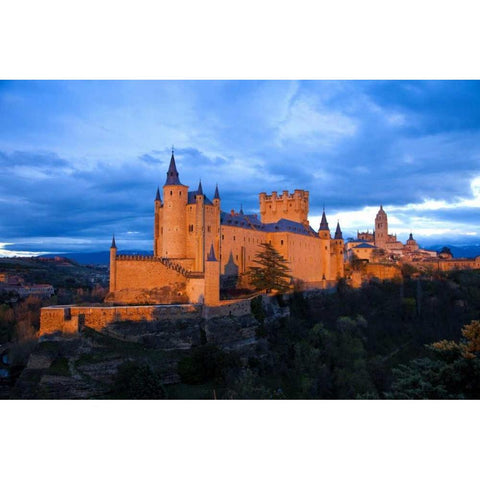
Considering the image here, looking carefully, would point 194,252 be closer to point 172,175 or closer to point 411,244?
point 172,175

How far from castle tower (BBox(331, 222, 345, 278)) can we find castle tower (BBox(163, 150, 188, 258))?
18793 millimetres

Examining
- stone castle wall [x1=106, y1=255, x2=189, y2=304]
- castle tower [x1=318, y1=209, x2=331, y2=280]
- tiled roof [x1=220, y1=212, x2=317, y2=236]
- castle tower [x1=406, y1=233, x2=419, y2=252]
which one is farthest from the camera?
castle tower [x1=406, y1=233, x2=419, y2=252]

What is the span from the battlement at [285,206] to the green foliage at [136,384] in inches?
1088

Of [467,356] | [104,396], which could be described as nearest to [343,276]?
[104,396]

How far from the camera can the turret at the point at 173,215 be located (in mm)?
25859

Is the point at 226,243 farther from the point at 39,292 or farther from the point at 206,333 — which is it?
the point at 39,292

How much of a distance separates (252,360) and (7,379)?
12.4m

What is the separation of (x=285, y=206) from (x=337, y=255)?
701cm

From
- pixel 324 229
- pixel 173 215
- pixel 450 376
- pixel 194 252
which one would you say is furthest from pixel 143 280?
pixel 324 229

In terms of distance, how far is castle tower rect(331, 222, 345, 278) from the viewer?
39.9 meters

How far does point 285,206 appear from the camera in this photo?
4228 centimetres

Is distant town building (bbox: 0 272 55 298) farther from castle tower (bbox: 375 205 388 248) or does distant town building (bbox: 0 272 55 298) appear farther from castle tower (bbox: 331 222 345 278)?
castle tower (bbox: 375 205 388 248)

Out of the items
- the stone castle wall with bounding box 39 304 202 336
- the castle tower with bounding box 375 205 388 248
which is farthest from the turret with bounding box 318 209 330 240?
the castle tower with bounding box 375 205 388 248

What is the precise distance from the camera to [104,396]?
16609mm
